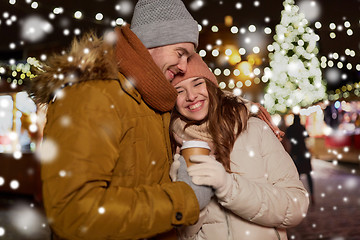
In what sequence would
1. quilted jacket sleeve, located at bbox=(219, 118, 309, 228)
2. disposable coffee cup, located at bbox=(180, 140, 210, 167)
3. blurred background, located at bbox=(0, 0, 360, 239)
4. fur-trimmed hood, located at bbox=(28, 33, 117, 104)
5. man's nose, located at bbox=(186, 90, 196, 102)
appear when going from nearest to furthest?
fur-trimmed hood, located at bbox=(28, 33, 117, 104)
disposable coffee cup, located at bbox=(180, 140, 210, 167)
quilted jacket sleeve, located at bbox=(219, 118, 309, 228)
man's nose, located at bbox=(186, 90, 196, 102)
blurred background, located at bbox=(0, 0, 360, 239)

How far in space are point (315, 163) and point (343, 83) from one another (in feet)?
33.8

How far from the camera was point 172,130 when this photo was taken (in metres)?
2.07

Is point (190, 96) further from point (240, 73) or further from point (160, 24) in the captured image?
point (240, 73)

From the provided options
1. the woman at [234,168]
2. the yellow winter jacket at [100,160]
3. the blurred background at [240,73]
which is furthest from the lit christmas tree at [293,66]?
the yellow winter jacket at [100,160]

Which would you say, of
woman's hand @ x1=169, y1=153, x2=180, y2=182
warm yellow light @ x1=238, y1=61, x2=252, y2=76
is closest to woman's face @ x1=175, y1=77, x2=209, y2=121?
woman's hand @ x1=169, y1=153, x2=180, y2=182

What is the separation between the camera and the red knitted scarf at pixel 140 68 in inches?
56.6

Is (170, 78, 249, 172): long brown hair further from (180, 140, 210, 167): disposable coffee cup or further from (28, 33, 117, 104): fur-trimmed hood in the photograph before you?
(28, 33, 117, 104): fur-trimmed hood

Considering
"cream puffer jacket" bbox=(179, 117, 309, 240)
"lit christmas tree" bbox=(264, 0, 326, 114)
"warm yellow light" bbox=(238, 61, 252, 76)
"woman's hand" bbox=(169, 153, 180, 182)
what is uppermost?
"woman's hand" bbox=(169, 153, 180, 182)

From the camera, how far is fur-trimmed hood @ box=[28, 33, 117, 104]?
1316 mm

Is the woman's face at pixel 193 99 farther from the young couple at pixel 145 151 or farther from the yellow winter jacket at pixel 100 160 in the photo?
the yellow winter jacket at pixel 100 160

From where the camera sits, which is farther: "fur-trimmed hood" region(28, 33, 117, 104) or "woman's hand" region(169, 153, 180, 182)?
"woman's hand" region(169, 153, 180, 182)

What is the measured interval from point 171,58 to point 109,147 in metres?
0.77

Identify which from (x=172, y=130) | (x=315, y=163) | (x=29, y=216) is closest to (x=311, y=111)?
(x=315, y=163)

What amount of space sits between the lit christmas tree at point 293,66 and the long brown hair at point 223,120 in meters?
10.9
